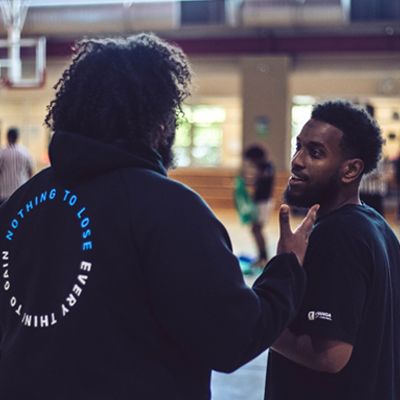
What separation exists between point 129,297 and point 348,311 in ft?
1.79

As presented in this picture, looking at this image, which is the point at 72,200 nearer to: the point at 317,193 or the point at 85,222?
the point at 85,222

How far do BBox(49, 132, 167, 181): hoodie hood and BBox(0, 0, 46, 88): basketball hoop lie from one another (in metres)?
11.4

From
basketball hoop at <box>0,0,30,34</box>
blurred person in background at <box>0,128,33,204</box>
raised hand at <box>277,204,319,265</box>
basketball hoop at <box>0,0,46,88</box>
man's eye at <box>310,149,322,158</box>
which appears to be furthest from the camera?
basketball hoop at <box>0,0,30,34</box>

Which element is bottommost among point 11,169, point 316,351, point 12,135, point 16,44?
point 11,169

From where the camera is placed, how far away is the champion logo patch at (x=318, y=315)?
1.62 meters

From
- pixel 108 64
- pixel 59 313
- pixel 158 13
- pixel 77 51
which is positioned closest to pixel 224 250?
pixel 59 313

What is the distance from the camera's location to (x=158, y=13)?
1454cm

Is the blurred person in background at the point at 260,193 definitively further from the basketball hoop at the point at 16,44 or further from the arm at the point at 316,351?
the arm at the point at 316,351

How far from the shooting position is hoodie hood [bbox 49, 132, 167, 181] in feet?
4.59

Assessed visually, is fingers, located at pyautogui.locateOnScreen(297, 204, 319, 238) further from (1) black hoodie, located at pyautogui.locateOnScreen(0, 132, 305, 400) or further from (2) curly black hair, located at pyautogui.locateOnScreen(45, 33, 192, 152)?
(2) curly black hair, located at pyautogui.locateOnScreen(45, 33, 192, 152)

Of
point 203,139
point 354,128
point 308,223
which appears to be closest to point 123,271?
point 308,223

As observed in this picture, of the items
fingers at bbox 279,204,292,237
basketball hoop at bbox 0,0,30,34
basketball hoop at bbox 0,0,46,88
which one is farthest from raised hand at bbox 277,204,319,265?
basketball hoop at bbox 0,0,30,34

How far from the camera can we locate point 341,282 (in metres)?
1.63

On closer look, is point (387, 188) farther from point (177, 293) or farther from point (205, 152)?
point (177, 293)
